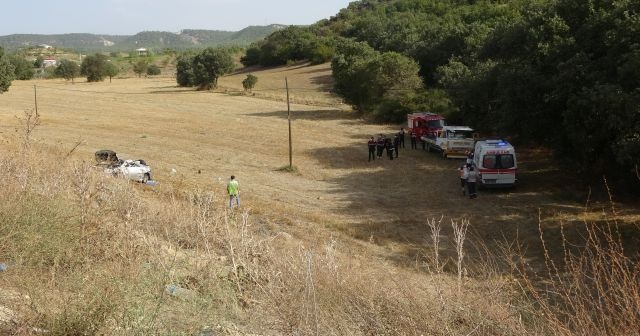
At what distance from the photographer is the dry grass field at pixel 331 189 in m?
6.91

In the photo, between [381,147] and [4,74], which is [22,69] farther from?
[381,147]

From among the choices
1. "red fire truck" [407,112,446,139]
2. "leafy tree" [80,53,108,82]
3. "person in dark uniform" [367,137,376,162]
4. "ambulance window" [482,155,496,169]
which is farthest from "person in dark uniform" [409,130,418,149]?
"leafy tree" [80,53,108,82]

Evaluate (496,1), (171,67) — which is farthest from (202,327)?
(171,67)

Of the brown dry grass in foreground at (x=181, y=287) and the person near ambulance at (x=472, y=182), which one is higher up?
the brown dry grass in foreground at (x=181, y=287)

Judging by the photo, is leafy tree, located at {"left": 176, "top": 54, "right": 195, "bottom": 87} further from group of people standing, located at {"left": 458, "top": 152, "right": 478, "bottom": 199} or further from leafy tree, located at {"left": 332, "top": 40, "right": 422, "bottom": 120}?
group of people standing, located at {"left": 458, "top": 152, "right": 478, "bottom": 199}

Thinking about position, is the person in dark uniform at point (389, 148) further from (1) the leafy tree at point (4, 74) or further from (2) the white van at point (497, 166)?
(1) the leafy tree at point (4, 74)

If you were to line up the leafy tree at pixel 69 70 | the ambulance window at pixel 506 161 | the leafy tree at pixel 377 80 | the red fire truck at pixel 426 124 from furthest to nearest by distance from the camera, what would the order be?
the leafy tree at pixel 69 70 → the leafy tree at pixel 377 80 → the red fire truck at pixel 426 124 → the ambulance window at pixel 506 161

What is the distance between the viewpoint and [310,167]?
99.1 feet

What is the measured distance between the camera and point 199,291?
6.66m

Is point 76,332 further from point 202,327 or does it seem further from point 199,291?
point 199,291

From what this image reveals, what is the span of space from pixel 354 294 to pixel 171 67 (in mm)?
154913

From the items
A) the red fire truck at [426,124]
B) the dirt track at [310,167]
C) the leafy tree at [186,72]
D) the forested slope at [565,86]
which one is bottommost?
the dirt track at [310,167]

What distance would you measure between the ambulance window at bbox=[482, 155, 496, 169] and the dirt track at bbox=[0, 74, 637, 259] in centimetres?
105

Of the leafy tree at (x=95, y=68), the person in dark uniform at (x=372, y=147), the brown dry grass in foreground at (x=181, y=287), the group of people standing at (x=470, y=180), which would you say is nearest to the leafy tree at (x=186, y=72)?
the leafy tree at (x=95, y=68)
